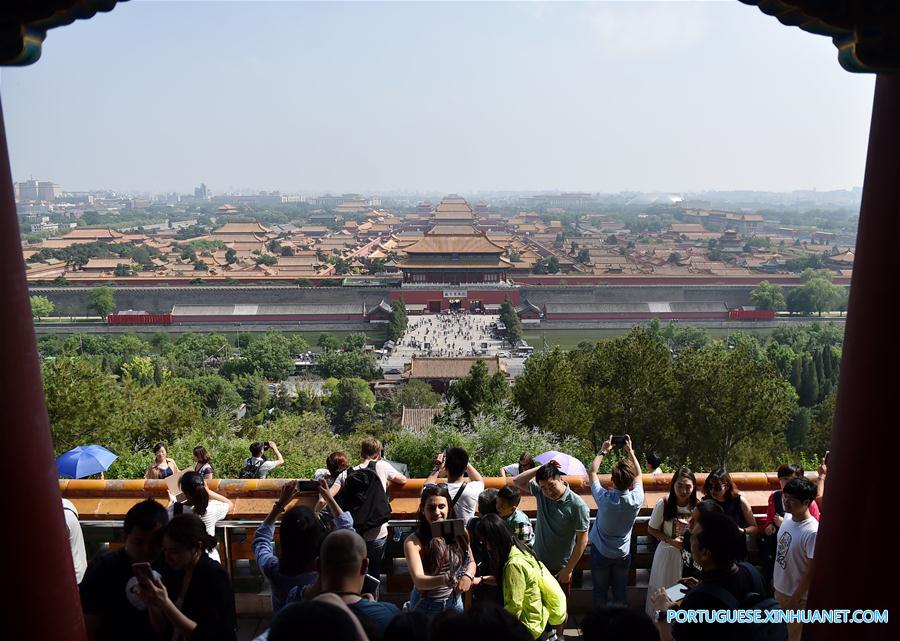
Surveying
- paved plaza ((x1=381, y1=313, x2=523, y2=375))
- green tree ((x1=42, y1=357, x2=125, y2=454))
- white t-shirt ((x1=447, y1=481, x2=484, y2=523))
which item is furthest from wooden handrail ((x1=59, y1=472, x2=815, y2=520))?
paved plaza ((x1=381, y1=313, x2=523, y2=375))

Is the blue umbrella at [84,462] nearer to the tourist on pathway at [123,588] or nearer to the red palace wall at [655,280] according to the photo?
the tourist on pathway at [123,588]

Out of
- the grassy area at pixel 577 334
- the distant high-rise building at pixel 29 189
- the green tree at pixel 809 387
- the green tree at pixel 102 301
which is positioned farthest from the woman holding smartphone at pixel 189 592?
the distant high-rise building at pixel 29 189

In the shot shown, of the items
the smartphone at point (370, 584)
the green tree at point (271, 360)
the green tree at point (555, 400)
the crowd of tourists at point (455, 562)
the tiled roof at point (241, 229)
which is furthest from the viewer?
the tiled roof at point (241, 229)

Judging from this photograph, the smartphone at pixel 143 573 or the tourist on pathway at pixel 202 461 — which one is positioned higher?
the smartphone at pixel 143 573

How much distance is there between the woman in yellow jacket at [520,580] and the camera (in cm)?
209

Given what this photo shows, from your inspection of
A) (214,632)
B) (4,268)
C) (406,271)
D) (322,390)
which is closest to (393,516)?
(214,632)

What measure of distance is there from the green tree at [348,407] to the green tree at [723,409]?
7576 mm

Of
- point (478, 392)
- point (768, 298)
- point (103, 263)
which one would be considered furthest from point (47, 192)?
point (478, 392)

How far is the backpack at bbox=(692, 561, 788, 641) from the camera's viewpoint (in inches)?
71.9

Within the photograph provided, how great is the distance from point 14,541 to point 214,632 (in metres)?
0.50

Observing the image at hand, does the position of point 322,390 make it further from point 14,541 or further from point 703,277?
point 703,277

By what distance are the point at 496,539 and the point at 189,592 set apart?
803 mm

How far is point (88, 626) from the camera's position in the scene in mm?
1960

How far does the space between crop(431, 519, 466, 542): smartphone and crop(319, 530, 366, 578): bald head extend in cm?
45
